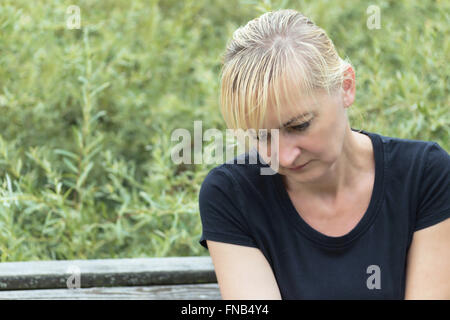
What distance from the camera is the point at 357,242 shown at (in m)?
1.42

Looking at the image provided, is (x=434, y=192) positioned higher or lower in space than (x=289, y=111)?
lower

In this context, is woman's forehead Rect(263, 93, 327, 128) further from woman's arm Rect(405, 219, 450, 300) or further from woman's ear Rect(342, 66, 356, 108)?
woman's arm Rect(405, 219, 450, 300)

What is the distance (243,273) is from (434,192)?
47 centimetres

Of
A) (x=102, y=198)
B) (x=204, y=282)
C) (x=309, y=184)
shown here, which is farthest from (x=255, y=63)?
(x=102, y=198)

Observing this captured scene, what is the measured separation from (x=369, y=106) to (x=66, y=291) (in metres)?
1.19

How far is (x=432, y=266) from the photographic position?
1381mm

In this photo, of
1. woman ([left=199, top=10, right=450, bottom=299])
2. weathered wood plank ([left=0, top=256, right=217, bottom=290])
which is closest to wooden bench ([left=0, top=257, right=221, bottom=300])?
weathered wood plank ([left=0, top=256, right=217, bottom=290])

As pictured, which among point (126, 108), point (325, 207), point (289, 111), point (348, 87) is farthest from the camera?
point (126, 108)

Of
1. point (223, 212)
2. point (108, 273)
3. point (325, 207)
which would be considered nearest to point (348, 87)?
point (325, 207)

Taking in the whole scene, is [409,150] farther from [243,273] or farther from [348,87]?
[243,273]

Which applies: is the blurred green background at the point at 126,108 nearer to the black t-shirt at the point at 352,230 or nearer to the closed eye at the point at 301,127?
the black t-shirt at the point at 352,230

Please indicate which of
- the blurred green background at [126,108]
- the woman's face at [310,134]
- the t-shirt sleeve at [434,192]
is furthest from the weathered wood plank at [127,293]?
the t-shirt sleeve at [434,192]

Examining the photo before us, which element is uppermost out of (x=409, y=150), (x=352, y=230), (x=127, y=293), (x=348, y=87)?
(x=348, y=87)
